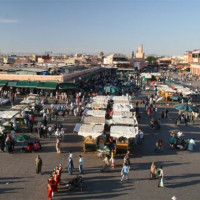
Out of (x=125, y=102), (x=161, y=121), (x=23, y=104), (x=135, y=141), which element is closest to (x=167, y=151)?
(x=135, y=141)

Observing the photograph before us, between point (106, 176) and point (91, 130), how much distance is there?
12.1ft

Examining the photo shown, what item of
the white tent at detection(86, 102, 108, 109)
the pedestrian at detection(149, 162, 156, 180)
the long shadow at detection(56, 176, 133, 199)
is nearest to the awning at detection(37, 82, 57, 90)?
the white tent at detection(86, 102, 108, 109)

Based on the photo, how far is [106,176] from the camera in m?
11.5

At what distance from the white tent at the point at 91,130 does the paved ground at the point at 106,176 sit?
108cm

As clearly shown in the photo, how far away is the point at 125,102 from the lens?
79.2 feet

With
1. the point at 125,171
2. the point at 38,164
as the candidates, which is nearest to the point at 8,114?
the point at 38,164

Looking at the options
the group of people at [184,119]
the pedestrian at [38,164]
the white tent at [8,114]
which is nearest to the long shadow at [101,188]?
the pedestrian at [38,164]

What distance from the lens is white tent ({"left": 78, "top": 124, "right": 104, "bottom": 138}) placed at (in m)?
14.4

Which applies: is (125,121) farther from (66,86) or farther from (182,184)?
(66,86)

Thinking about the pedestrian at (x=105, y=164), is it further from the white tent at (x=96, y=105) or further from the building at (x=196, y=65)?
the building at (x=196, y=65)

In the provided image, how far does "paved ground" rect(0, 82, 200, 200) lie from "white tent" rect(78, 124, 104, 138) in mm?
1081

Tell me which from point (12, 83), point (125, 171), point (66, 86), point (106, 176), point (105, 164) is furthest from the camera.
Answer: point (12, 83)

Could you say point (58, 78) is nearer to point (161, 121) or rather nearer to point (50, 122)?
point (50, 122)

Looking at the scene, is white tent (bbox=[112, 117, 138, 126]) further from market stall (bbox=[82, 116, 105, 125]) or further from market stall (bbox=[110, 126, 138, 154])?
market stall (bbox=[110, 126, 138, 154])
